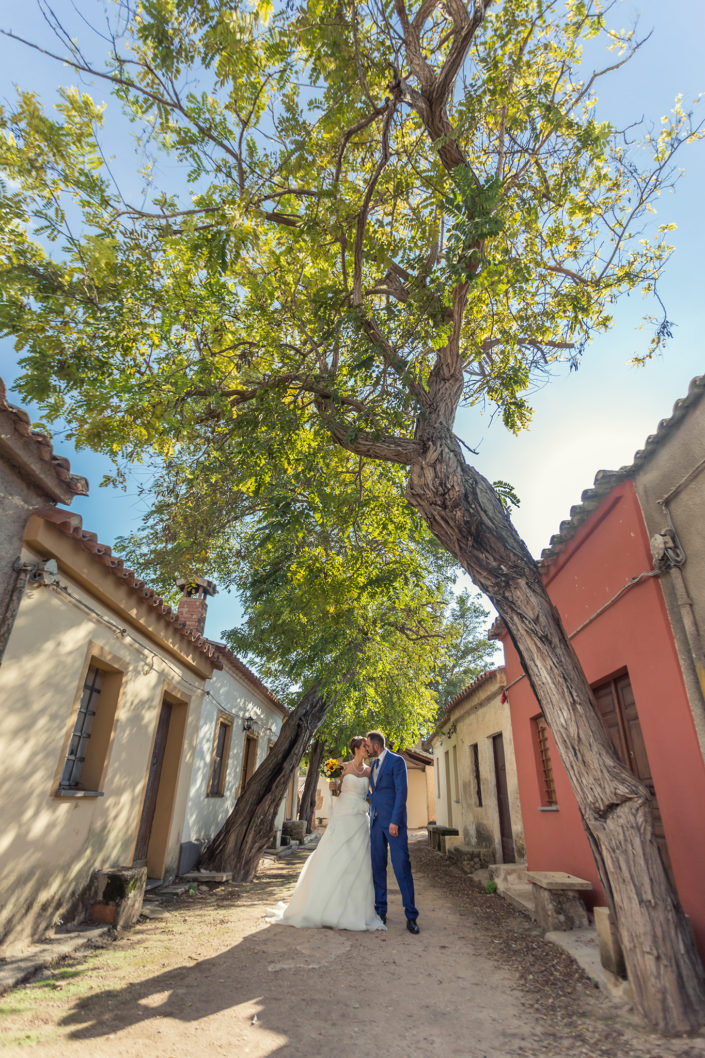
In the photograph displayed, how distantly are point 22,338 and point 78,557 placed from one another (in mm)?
1968

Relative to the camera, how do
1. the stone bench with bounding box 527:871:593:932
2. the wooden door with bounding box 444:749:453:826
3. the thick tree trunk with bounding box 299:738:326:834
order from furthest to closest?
1. the thick tree trunk with bounding box 299:738:326:834
2. the wooden door with bounding box 444:749:453:826
3. the stone bench with bounding box 527:871:593:932

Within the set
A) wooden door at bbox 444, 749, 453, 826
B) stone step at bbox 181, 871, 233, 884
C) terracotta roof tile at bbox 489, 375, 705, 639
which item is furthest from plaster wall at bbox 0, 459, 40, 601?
wooden door at bbox 444, 749, 453, 826

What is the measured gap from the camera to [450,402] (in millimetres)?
5586

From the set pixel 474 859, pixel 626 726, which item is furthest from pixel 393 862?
pixel 474 859

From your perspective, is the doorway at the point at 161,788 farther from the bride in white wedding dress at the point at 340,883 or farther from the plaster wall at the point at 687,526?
the plaster wall at the point at 687,526

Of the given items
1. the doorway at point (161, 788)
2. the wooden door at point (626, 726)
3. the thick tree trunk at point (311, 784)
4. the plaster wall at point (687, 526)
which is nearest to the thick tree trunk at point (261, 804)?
the doorway at point (161, 788)

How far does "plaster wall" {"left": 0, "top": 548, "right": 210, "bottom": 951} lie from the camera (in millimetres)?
4379

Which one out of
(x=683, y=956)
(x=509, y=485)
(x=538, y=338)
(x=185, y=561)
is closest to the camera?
(x=683, y=956)

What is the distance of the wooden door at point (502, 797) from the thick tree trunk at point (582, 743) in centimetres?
734

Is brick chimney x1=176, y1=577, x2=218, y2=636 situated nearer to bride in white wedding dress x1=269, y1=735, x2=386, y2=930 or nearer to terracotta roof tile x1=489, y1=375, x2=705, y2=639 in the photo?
bride in white wedding dress x1=269, y1=735, x2=386, y2=930

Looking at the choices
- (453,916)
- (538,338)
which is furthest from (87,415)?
(453,916)

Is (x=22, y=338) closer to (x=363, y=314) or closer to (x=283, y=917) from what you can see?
(x=363, y=314)

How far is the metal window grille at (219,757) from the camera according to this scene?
34.6 ft

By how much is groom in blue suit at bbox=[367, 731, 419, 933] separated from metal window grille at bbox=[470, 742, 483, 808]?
7506mm
